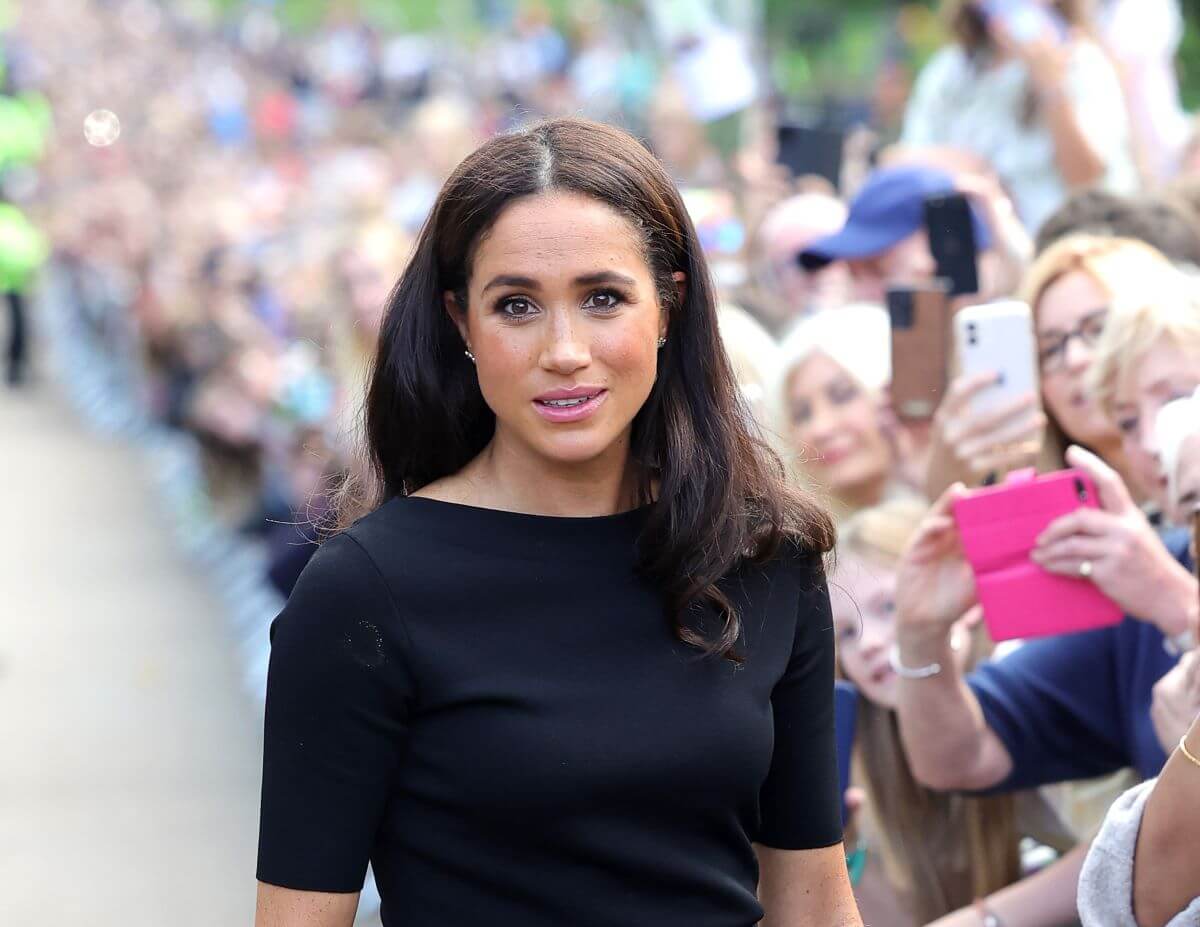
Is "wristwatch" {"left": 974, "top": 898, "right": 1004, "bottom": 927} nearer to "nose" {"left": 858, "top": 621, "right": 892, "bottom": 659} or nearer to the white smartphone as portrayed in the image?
"nose" {"left": 858, "top": 621, "right": 892, "bottom": 659}

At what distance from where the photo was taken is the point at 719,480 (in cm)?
224


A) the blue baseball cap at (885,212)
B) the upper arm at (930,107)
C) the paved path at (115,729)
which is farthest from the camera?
the upper arm at (930,107)

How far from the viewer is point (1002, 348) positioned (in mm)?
3293

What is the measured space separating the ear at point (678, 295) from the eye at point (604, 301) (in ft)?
0.42

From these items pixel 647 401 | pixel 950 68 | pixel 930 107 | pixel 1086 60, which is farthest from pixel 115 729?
pixel 647 401

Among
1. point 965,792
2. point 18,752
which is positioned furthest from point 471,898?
point 18,752

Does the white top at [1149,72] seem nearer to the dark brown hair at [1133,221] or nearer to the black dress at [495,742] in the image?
the dark brown hair at [1133,221]

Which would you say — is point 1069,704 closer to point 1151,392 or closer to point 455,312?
point 1151,392

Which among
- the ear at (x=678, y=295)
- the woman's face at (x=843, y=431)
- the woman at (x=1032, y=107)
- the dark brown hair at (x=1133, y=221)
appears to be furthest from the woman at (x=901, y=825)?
the woman at (x=1032, y=107)

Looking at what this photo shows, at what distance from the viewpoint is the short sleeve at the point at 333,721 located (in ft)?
6.57

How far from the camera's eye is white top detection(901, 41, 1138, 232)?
5312 mm

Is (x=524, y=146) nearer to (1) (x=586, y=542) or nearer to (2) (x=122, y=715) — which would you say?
(1) (x=586, y=542)

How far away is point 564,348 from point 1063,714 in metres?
1.50

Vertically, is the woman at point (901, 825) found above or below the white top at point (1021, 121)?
below
